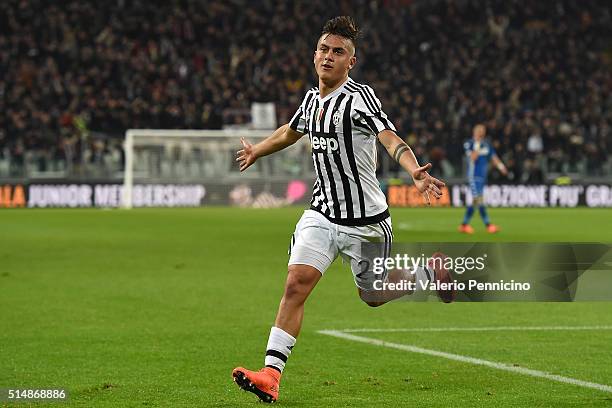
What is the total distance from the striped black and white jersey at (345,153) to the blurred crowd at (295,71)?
3008cm

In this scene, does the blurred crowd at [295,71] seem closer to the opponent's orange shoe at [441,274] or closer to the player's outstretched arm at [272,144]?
the player's outstretched arm at [272,144]

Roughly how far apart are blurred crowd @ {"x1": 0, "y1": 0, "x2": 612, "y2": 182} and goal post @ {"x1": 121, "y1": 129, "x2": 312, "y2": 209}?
0.86m

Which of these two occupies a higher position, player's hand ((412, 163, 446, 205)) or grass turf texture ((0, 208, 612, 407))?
player's hand ((412, 163, 446, 205))

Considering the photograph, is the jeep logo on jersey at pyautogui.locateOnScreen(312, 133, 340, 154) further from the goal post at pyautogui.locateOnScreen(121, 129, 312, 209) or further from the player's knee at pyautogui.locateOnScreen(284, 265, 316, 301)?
the goal post at pyautogui.locateOnScreen(121, 129, 312, 209)

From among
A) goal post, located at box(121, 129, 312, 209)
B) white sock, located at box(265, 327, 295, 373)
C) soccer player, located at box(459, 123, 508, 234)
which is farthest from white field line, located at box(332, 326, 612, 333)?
goal post, located at box(121, 129, 312, 209)

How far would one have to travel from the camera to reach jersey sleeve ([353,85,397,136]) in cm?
688

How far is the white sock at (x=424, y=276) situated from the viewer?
22.1ft

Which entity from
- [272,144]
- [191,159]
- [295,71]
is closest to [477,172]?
[191,159]

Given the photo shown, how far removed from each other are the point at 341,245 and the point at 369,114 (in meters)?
0.79

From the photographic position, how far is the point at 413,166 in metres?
6.46

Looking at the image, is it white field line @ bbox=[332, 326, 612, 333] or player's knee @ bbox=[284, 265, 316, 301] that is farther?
white field line @ bbox=[332, 326, 612, 333]

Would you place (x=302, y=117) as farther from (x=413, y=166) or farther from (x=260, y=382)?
(x=260, y=382)

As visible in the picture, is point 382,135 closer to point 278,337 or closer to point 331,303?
point 278,337

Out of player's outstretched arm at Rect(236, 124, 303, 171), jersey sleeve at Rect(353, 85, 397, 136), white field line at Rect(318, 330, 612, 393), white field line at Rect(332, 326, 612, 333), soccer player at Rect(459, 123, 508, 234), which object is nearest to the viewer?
jersey sleeve at Rect(353, 85, 397, 136)
